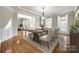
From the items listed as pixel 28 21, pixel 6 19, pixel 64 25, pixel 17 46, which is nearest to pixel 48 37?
pixel 64 25

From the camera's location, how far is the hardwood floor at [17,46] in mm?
2686

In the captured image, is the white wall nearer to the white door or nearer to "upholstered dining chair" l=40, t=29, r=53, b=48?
"upholstered dining chair" l=40, t=29, r=53, b=48

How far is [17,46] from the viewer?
8.89 ft

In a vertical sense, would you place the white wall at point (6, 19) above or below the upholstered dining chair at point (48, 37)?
above

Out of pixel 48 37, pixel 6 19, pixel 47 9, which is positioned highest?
pixel 47 9

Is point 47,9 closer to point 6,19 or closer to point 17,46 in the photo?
point 6,19

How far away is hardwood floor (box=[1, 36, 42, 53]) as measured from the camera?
269 cm

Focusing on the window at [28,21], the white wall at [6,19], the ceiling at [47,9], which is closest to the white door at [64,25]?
the ceiling at [47,9]

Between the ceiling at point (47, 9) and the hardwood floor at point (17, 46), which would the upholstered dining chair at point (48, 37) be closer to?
the hardwood floor at point (17, 46)

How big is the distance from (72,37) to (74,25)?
23 centimetres
